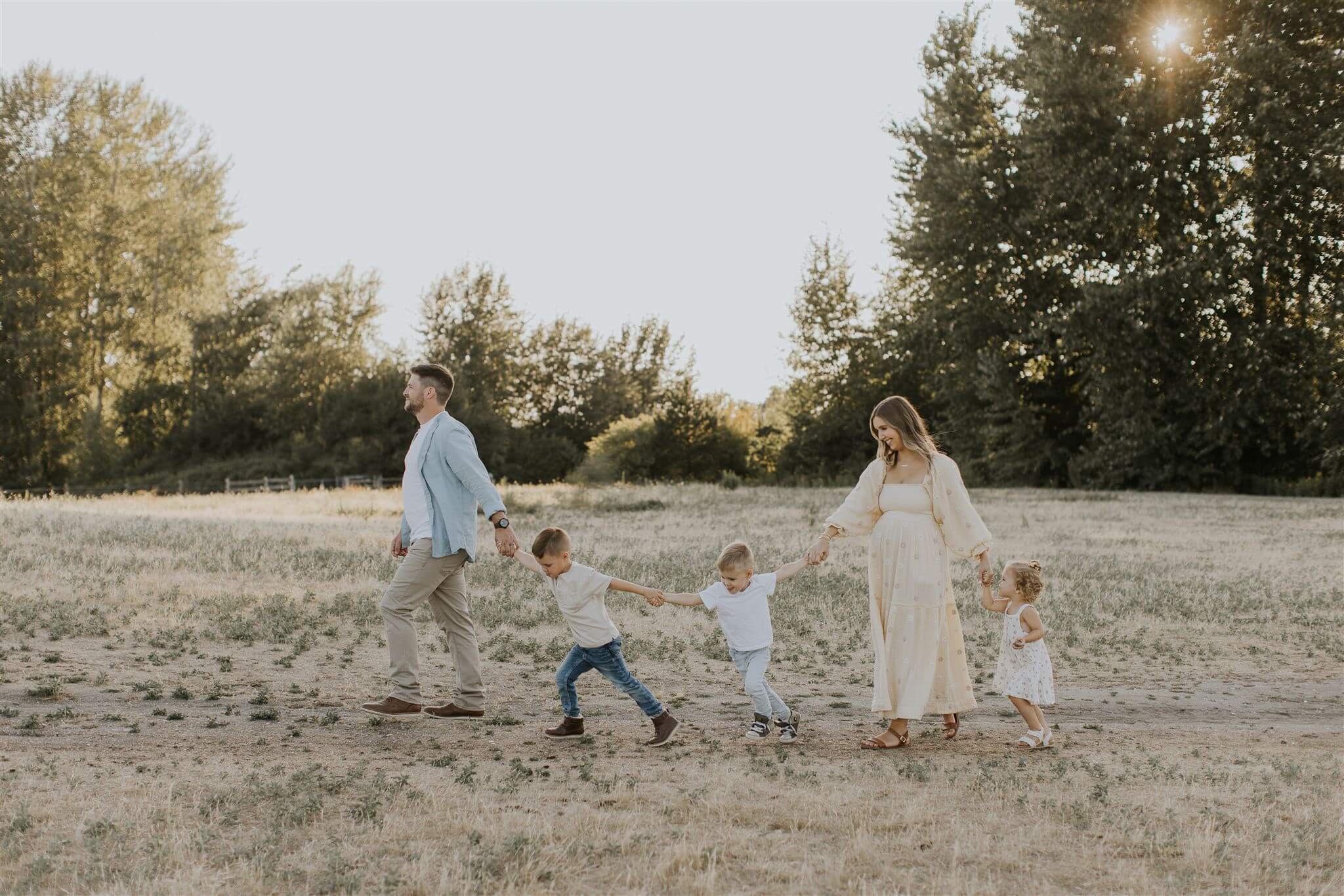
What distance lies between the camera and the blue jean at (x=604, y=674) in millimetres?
7887

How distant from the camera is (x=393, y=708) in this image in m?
8.60

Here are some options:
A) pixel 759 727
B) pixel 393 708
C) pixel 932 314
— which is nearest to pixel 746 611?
pixel 759 727

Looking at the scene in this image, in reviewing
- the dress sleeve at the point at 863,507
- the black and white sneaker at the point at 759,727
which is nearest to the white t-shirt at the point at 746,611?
the black and white sneaker at the point at 759,727

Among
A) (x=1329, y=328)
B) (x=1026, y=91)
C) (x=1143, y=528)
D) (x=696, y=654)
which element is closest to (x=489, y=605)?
(x=696, y=654)

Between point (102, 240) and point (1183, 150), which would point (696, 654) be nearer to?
point (1183, 150)

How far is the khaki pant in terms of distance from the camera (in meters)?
8.65

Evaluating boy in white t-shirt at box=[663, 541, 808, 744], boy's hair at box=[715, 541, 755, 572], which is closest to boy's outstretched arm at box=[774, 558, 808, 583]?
boy in white t-shirt at box=[663, 541, 808, 744]

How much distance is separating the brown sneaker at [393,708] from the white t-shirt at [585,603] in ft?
5.11

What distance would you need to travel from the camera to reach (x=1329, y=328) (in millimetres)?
34156

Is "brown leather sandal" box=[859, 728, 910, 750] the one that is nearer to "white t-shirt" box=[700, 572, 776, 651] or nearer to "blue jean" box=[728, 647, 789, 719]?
"blue jean" box=[728, 647, 789, 719]

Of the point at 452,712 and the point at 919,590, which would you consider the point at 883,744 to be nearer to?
the point at 919,590

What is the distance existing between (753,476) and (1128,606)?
4277 cm

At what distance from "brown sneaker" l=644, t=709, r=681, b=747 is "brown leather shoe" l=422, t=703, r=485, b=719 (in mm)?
1495

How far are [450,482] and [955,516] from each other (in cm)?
361
